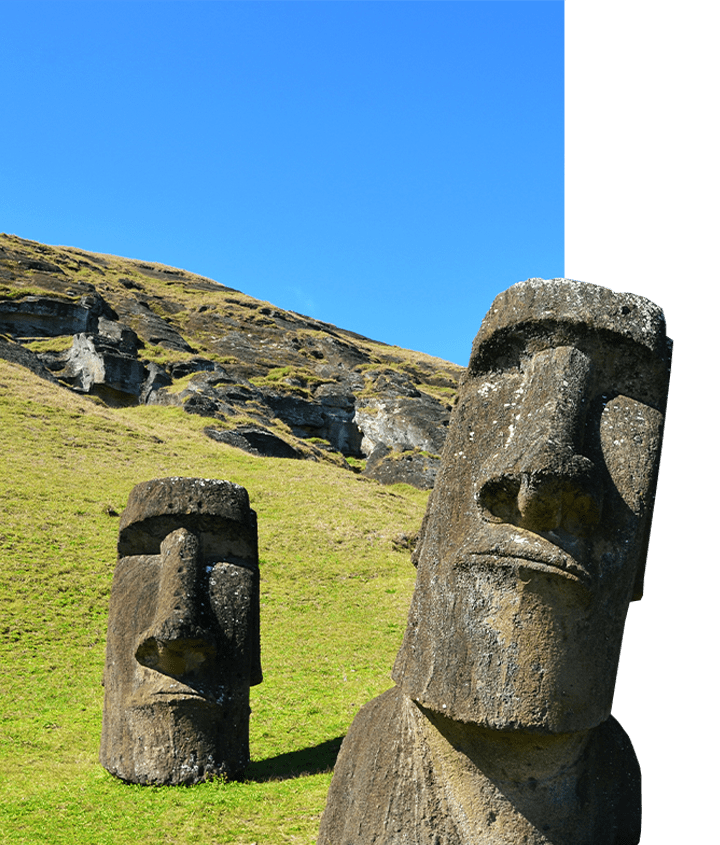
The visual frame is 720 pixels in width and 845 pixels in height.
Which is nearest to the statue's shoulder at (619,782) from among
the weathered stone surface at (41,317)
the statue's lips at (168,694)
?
the statue's lips at (168,694)

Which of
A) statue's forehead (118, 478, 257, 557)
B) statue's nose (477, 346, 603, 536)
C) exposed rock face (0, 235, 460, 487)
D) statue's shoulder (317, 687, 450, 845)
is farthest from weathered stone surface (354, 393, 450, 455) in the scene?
statue's nose (477, 346, 603, 536)

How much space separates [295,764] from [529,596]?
6.98m

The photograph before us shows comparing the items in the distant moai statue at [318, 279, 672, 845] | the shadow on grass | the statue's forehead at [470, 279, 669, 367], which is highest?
the statue's forehead at [470, 279, 669, 367]

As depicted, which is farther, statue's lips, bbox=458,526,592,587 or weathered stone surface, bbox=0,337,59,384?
weathered stone surface, bbox=0,337,59,384

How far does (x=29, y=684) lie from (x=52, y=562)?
15.1 ft

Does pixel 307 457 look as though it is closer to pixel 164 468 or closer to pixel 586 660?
pixel 164 468

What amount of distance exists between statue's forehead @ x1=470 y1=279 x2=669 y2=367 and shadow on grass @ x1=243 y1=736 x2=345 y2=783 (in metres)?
6.59

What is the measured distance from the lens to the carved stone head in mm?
3396

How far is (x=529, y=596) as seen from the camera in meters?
3.41

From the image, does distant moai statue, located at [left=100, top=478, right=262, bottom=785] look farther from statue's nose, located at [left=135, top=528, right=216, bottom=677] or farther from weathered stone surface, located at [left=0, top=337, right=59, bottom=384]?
weathered stone surface, located at [left=0, top=337, right=59, bottom=384]

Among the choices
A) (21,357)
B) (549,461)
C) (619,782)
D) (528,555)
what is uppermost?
(21,357)

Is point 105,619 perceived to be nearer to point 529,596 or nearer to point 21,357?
point 529,596

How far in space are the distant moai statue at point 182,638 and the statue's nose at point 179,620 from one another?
0.04ft

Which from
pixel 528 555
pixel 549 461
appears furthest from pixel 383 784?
pixel 549 461
